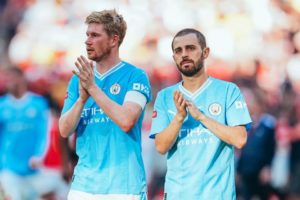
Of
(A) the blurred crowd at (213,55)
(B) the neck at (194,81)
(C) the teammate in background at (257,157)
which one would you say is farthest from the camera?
(A) the blurred crowd at (213,55)

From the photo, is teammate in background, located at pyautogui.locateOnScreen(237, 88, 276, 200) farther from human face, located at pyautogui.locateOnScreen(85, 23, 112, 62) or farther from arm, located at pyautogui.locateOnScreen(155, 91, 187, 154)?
arm, located at pyautogui.locateOnScreen(155, 91, 187, 154)

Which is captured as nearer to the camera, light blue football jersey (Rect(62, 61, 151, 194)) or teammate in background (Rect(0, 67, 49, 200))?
light blue football jersey (Rect(62, 61, 151, 194))

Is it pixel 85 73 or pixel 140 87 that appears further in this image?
pixel 140 87

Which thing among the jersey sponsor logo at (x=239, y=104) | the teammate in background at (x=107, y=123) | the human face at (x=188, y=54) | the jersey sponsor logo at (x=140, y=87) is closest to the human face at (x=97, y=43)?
the teammate in background at (x=107, y=123)

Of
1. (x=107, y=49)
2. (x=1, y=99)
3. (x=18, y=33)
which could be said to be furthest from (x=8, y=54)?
(x=107, y=49)

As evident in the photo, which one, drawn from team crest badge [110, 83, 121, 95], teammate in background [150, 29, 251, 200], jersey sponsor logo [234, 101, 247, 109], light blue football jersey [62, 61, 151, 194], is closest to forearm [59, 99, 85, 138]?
light blue football jersey [62, 61, 151, 194]

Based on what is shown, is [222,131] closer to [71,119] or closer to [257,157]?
[71,119]

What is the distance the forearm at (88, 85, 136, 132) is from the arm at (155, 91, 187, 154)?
0.26 meters

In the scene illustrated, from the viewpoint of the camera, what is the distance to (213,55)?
21016 mm

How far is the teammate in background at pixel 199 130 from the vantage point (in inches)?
338

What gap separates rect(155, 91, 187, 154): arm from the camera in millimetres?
8523

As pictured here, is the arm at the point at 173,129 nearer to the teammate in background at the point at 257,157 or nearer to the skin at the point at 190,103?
the skin at the point at 190,103

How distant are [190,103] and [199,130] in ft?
0.89

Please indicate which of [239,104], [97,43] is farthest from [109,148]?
[239,104]
